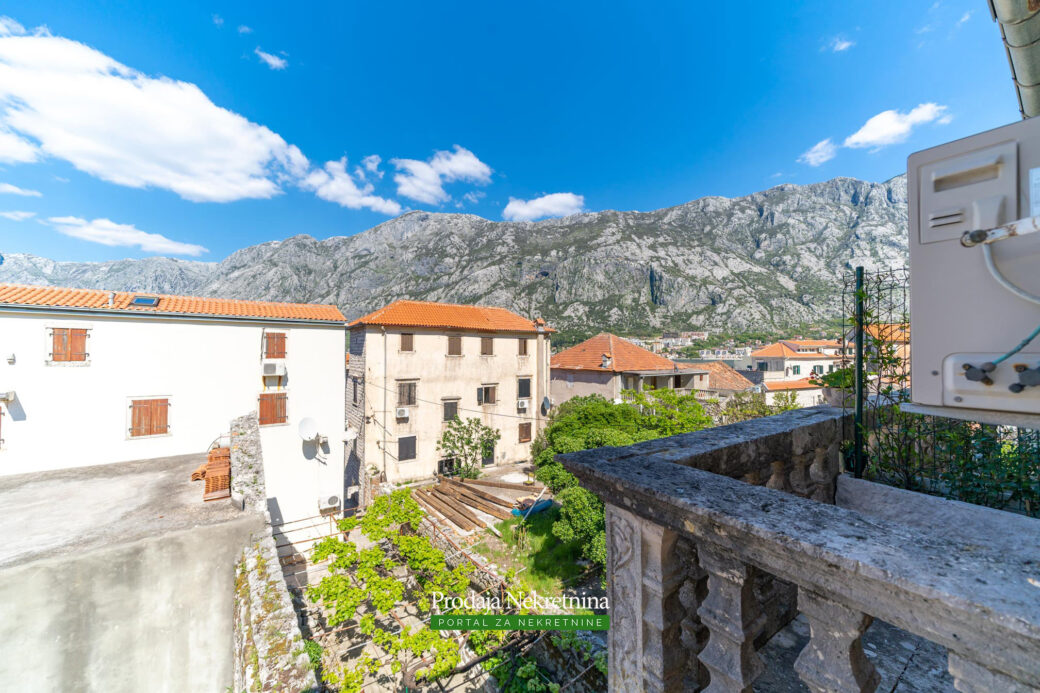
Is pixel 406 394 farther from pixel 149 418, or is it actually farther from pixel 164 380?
pixel 149 418

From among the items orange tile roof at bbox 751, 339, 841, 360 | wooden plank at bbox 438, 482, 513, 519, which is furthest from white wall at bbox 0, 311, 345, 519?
orange tile roof at bbox 751, 339, 841, 360

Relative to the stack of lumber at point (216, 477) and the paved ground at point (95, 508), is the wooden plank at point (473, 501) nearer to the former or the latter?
the stack of lumber at point (216, 477)

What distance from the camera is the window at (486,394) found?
2161cm

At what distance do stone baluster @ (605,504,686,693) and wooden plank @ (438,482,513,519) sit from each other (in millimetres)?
13187

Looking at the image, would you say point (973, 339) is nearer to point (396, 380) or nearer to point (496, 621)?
point (496, 621)

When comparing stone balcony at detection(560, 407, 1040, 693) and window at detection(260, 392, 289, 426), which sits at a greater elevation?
stone balcony at detection(560, 407, 1040, 693)

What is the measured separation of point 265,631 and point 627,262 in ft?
295

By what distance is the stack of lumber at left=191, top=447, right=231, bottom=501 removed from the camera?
6402 mm

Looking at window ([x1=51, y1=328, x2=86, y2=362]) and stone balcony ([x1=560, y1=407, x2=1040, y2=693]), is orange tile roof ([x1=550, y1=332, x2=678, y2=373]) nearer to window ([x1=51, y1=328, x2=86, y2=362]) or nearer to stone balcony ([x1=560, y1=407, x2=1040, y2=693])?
window ([x1=51, y1=328, x2=86, y2=362])

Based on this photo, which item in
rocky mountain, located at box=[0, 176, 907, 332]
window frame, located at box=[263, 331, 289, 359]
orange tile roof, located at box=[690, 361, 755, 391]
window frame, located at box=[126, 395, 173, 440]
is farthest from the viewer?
rocky mountain, located at box=[0, 176, 907, 332]

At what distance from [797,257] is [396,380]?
97.3 meters

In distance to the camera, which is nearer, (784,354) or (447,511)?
(447,511)

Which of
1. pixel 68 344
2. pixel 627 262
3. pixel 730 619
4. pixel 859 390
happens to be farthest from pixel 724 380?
pixel 627 262

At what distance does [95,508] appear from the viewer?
5934 millimetres
